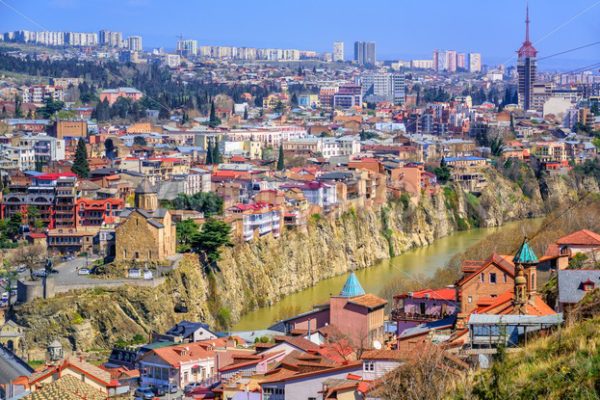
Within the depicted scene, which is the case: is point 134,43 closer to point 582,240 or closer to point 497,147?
point 497,147

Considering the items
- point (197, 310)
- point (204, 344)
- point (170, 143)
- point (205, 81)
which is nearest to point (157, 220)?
point (197, 310)

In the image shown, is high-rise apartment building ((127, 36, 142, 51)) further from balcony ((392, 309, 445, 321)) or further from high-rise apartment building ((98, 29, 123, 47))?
Answer: balcony ((392, 309, 445, 321))

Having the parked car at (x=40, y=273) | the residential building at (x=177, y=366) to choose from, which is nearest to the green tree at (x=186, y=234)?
the parked car at (x=40, y=273)

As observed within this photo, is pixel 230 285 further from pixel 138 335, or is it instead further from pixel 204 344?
pixel 204 344

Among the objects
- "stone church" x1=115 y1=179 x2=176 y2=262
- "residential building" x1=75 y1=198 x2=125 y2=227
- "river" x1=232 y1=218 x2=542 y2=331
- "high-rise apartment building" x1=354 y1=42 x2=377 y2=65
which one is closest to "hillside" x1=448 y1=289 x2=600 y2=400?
"river" x1=232 y1=218 x2=542 y2=331

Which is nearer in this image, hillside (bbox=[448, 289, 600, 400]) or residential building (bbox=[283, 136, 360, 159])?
hillside (bbox=[448, 289, 600, 400])

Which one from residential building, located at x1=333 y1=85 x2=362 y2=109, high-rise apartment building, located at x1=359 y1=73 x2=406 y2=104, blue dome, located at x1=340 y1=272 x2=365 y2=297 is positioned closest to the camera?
blue dome, located at x1=340 y1=272 x2=365 y2=297

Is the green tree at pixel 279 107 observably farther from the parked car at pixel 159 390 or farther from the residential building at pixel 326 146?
the parked car at pixel 159 390
